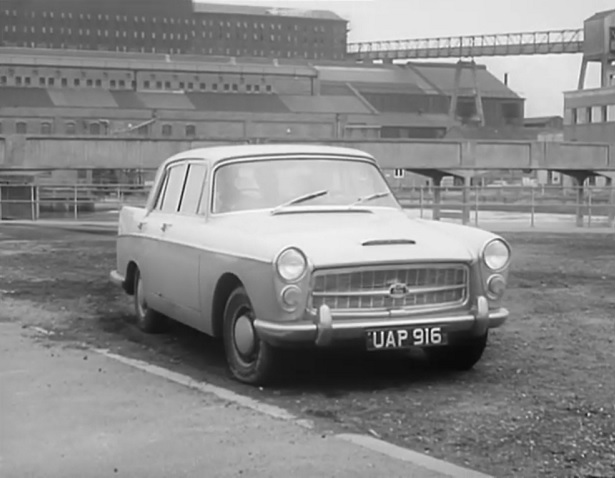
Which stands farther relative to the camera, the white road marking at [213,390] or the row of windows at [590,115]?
the row of windows at [590,115]

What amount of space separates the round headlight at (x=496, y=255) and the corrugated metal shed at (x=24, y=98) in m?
85.5

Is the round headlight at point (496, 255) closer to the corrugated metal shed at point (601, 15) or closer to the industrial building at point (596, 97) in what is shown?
the industrial building at point (596, 97)

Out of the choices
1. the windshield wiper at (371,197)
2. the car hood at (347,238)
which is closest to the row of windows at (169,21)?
the windshield wiper at (371,197)

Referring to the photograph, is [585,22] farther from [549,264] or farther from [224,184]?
[224,184]

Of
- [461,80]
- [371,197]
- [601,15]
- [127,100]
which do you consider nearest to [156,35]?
[461,80]

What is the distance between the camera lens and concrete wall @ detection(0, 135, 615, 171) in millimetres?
35469

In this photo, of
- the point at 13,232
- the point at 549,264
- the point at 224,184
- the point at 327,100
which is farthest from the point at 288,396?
the point at 327,100

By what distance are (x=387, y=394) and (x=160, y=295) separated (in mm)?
2499

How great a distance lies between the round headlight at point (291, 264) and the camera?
20.4 feet

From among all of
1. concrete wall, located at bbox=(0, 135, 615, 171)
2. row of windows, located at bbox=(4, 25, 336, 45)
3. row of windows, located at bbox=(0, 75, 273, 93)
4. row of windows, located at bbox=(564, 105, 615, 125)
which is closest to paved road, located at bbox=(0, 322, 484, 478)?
concrete wall, located at bbox=(0, 135, 615, 171)

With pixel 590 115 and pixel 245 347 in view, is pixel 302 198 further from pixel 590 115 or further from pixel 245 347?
pixel 590 115

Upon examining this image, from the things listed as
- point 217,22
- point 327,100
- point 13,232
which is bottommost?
point 13,232

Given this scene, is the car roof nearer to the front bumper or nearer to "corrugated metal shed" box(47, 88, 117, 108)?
the front bumper

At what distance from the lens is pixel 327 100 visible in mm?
98250
